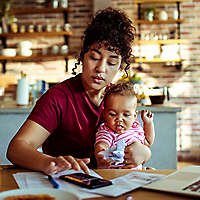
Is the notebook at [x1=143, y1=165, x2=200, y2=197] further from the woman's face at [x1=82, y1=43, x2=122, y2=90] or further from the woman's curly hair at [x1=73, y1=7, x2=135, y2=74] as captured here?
the woman's curly hair at [x1=73, y1=7, x2=135, y2=74]

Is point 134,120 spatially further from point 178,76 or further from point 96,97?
point 178,76

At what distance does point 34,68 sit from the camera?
18.3ft

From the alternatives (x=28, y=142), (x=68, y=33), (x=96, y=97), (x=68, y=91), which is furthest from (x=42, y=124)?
(x=68, y=33)

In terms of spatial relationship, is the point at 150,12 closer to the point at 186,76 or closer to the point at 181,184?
the point at 186,76

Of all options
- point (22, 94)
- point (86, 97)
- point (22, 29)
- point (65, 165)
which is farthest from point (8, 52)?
point (65, 165)

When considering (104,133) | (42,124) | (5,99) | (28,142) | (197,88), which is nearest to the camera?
(28,142)

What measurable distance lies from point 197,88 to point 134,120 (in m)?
3.82

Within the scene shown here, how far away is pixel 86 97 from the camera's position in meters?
1.66

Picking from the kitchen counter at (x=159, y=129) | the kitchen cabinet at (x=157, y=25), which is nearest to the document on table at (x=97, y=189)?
the kitchen counter at (x=159, y=129)

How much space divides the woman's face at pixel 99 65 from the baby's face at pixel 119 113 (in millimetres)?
105

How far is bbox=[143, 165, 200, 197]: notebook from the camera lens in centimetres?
93

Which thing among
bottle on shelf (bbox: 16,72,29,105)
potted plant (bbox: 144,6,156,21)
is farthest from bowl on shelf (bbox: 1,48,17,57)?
potted plant (bbox: 144,6,156,21)

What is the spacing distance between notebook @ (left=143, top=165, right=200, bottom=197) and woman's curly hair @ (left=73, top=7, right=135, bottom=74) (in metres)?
0.72

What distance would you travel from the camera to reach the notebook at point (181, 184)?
3.04ft
